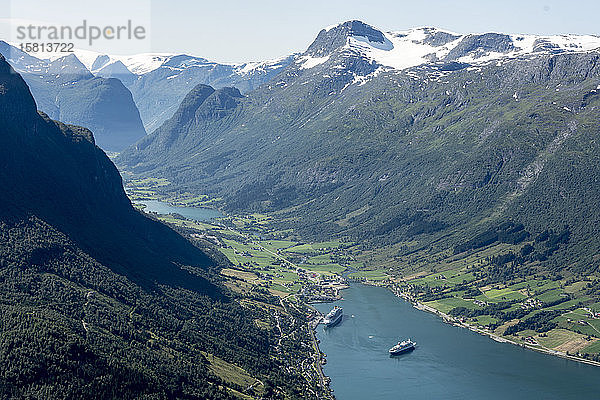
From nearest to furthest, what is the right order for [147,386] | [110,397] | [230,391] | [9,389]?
[9,389]
[110,397]
[147,386]
[230,391]

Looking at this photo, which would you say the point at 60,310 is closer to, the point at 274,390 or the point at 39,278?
the point at 39,278

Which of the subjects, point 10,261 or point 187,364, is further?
point 10,261

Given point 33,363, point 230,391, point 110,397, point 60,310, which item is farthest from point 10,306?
point 230,391

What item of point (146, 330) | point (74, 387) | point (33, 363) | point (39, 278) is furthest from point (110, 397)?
point (39, 278)

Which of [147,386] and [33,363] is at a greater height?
[33,363]

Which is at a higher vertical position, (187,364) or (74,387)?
(74,387)

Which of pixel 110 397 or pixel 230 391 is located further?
pixel 230 391

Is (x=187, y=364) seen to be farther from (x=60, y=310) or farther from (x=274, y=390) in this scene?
(x=60, y=310)

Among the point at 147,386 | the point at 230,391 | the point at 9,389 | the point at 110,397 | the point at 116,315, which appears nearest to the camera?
the point at 9,389

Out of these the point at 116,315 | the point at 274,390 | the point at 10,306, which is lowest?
the point at 274,390
